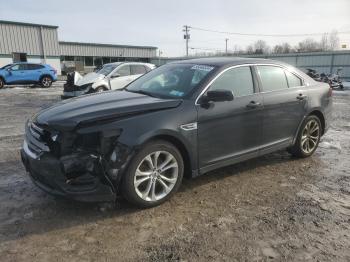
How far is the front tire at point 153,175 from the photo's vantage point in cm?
354

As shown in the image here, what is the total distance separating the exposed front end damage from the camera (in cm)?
336

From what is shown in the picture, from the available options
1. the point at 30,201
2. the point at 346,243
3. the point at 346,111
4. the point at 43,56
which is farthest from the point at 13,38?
the point at 346,243

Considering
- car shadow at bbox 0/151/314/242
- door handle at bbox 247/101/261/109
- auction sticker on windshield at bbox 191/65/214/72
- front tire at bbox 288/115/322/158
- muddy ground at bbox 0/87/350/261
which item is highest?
auction sticker on windshield at bbox 191/65/214/72

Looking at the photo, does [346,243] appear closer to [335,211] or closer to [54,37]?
[335,211]

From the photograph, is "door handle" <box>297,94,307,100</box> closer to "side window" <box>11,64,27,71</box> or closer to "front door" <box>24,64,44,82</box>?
"front door" <box>24,64,44,82</box>

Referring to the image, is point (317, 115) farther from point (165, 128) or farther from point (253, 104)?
Result: point (165, 128)

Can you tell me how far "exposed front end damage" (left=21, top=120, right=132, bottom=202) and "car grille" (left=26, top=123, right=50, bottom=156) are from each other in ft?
0.41

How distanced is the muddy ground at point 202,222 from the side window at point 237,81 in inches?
48.6

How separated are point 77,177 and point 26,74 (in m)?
19.4

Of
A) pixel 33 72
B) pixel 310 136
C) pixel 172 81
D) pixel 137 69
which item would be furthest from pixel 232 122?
pixel 33 72

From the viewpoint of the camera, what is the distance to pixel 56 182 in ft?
11.1

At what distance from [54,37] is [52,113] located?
35.2 meters

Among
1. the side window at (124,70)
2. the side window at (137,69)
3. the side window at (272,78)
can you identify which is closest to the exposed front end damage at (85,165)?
the side window at (272,78)

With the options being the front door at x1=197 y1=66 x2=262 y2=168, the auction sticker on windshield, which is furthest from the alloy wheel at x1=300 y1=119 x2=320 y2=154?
the auction sticker on windshield
